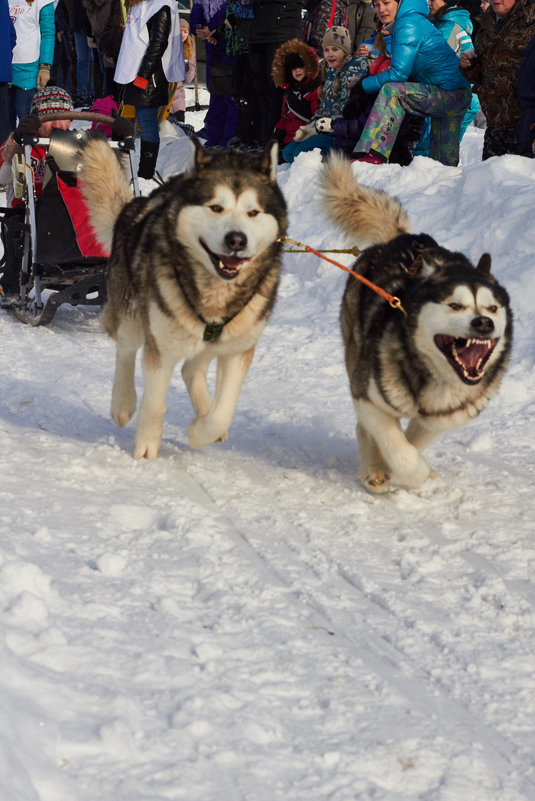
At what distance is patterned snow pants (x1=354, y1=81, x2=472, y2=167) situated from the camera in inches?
272

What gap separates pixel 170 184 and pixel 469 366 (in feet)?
4.70

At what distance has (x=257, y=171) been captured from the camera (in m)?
3.43

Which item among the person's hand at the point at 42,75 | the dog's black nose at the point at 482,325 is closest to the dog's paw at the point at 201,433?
the dog's black nose at the point at 482,325

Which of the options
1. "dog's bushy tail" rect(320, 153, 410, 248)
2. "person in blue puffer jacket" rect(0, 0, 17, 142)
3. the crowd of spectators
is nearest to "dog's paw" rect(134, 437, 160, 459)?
"dog's bushy tail" rect(320, 153, 410, 248)

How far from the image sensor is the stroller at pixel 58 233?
5.92 metres

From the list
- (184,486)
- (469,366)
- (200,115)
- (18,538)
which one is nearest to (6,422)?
(184,486)

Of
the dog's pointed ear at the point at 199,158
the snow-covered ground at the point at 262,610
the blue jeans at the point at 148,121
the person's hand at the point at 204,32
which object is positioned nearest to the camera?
the snow-covered ground at the point at 262,610

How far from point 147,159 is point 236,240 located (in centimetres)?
660

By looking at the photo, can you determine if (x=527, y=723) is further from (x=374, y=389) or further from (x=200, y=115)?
(x=200, y=115)

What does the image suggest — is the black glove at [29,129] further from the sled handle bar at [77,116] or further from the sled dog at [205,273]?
the sled dog at [205,273]

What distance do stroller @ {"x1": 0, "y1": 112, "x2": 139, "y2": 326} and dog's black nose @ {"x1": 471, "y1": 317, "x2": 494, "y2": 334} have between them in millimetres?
3339

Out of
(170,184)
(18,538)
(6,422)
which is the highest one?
(170,184)

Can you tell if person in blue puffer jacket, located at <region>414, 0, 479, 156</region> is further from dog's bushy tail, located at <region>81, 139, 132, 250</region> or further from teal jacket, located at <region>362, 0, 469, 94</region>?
dog's bushy tail, located at <region>81, 139, 132, 250</region>

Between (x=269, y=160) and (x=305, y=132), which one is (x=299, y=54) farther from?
(x=269, y=160)
